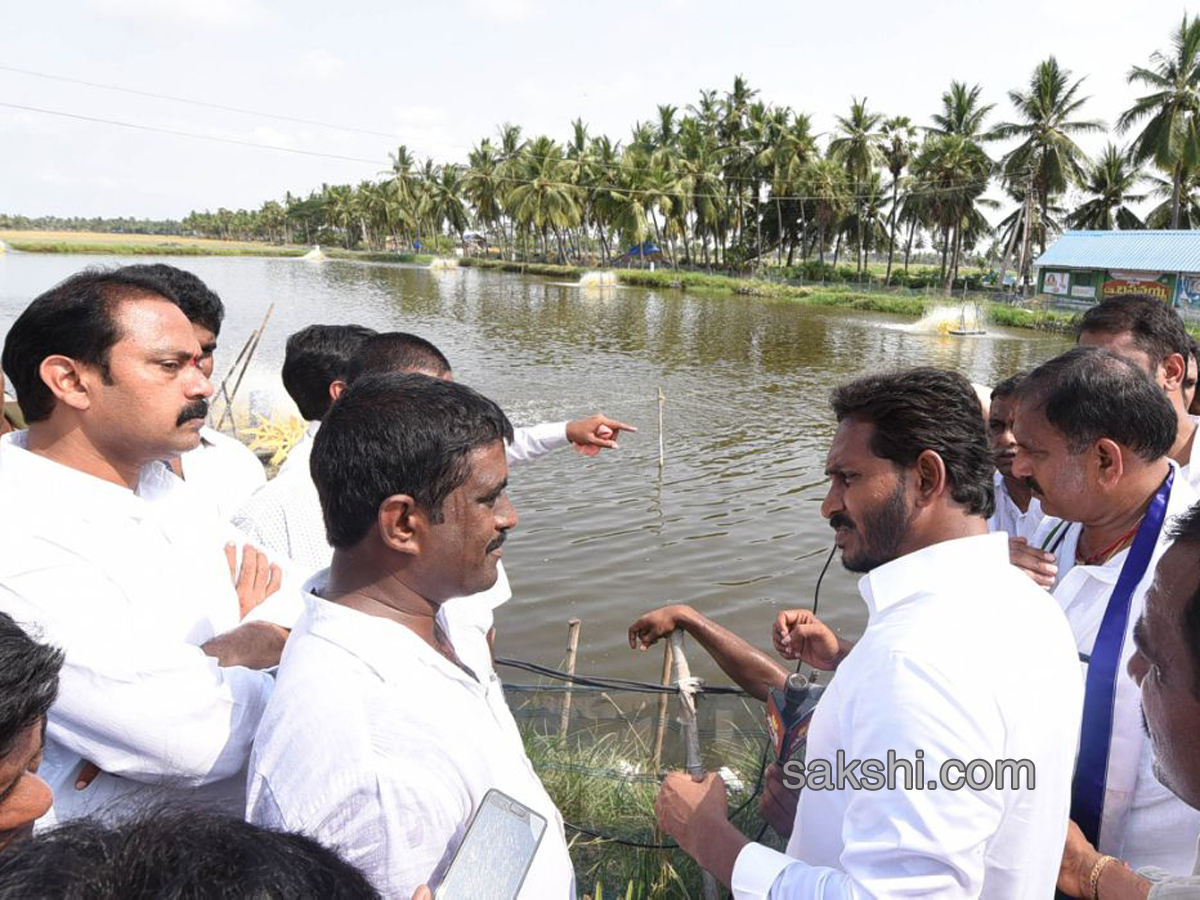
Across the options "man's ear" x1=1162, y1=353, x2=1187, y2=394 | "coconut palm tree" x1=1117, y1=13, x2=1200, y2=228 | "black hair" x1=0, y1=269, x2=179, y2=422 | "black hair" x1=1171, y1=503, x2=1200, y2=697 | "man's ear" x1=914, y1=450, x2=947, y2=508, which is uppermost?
"coconut palm tree" x1=1117, y1=13, x2=1200, y2=228

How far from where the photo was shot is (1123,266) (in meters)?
28.7

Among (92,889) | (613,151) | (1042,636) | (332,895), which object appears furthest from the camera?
(613,151)

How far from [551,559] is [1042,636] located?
766 cm

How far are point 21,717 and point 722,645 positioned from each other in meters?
2.26

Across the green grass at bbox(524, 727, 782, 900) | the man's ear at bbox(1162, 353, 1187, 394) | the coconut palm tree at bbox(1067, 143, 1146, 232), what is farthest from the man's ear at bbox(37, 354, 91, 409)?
the coconut palm tree at bbox(1067, 143, 1146, 232)

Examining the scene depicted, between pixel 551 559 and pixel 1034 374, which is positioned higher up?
pixel 1034 374

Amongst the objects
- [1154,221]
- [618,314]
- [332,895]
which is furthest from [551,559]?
[1154,221]

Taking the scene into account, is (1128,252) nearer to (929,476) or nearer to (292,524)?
(929,476)

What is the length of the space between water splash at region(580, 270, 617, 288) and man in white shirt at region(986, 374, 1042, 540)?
47079mm

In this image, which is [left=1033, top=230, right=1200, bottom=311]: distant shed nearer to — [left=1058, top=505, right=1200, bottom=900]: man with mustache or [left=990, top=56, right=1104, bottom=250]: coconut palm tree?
[left=990, top=56, right=1104, bottom=250]: coconut palm tree

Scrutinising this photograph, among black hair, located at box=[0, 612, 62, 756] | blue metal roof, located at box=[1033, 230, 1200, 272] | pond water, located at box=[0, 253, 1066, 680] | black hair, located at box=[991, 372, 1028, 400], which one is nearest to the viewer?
black hair, located at box=[0, 612, 62, 756]

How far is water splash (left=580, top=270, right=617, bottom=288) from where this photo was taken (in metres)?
49.5

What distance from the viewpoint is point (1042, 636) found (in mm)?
1438

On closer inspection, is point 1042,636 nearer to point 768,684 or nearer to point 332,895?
point 332,895
